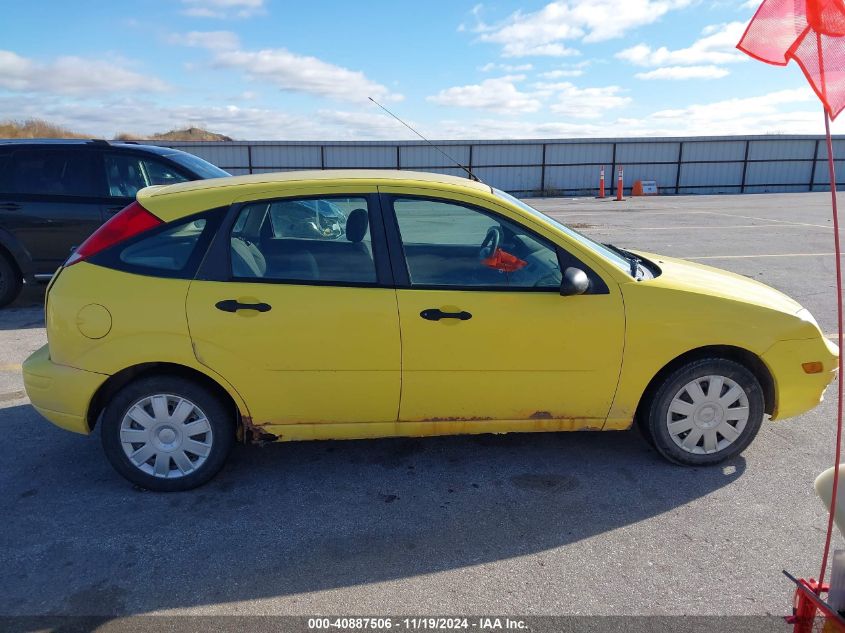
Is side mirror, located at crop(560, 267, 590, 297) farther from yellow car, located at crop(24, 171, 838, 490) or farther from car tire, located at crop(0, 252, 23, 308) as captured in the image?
car tire, located at crop(0, 252, 23, 308)

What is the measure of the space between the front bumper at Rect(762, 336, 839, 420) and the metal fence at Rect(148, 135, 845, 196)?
78.4 ft

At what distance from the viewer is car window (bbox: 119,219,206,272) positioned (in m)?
3.44

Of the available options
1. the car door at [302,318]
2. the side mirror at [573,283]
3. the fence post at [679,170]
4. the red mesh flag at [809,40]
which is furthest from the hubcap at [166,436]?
the fence post at [679,170]

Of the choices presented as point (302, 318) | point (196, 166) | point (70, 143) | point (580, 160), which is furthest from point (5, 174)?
point (580, 160)

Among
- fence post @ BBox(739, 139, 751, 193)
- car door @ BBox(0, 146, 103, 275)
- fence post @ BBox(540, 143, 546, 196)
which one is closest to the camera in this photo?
car door @ BBox(0, 146, 103, 275)

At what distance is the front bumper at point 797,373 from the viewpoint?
361cm

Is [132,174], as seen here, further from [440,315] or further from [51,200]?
[440,315]

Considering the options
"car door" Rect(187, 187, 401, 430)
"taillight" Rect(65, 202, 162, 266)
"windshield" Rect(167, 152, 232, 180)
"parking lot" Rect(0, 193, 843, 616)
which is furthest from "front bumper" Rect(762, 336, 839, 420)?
"windshield" Rect(167, 152, 232, 180)

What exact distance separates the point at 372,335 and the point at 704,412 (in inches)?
75.4

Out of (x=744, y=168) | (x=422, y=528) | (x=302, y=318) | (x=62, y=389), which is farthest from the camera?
(x=744, y=168)

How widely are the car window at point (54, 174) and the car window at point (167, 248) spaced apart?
177 inches

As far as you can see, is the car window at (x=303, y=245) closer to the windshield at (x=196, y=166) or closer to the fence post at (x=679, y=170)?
the windshield at (x=196, y=166)

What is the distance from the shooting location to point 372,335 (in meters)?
3.38

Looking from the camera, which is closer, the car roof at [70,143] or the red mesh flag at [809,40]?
the red mesh flag at [809,40]
